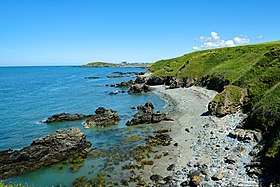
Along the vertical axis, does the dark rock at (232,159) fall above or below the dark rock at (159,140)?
above

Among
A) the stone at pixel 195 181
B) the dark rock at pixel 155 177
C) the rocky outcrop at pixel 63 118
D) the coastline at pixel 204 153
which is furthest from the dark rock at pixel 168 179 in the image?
the rocky outcrop at pixel 63 118

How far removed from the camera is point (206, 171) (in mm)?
25891

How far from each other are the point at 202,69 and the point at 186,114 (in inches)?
1822

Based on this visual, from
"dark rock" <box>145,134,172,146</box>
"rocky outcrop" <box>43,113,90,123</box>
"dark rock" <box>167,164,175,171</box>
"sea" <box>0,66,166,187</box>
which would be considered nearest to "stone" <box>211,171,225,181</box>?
"dark rock" <box>167,164,175,171</box>

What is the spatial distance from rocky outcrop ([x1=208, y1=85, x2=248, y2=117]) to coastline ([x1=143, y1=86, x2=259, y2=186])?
1.35 metres

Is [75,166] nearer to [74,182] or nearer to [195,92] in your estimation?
[74,182]

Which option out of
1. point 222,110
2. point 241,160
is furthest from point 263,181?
point 222,110

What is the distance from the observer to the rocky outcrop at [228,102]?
45.0 metres

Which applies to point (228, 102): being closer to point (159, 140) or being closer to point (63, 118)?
point (159, 140)

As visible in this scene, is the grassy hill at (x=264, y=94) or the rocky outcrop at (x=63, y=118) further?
the rocky outcrop at (x=63, y=118)

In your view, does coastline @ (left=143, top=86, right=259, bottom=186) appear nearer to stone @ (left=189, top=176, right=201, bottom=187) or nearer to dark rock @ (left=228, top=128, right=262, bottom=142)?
stone @ (left=189, top=176, right=201, bottom=187)

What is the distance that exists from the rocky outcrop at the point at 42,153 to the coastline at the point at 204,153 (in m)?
11.9

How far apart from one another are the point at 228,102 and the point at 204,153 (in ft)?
57.0

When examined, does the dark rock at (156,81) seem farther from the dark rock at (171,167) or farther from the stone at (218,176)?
the stone at (218,176)
